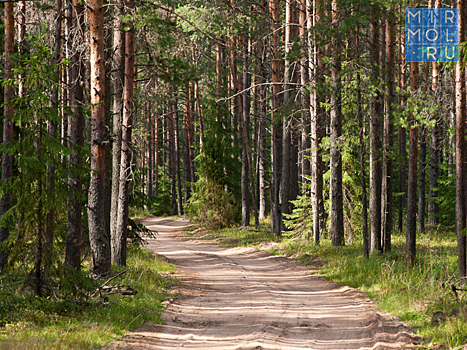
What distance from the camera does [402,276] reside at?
11.5m

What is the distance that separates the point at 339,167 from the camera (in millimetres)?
16797

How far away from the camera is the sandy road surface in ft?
23.9

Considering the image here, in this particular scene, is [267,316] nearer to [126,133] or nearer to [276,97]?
[126,133]

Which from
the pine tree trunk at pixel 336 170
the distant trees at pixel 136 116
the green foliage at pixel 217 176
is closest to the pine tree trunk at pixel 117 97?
the distant trees at pixel 136 116

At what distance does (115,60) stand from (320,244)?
1013 cm

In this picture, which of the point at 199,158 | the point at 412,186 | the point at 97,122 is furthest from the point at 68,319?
the point at 199,158

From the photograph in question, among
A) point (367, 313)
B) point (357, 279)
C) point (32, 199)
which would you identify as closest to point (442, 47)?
point (357, 279)

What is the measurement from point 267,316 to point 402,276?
4325 mm

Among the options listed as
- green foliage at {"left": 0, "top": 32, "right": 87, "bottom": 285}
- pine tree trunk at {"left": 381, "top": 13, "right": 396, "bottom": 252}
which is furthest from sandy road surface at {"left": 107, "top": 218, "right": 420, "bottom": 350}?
pine tree trunk at {"left": 381, "top": 13, "right": 396, "bottom": 252}
